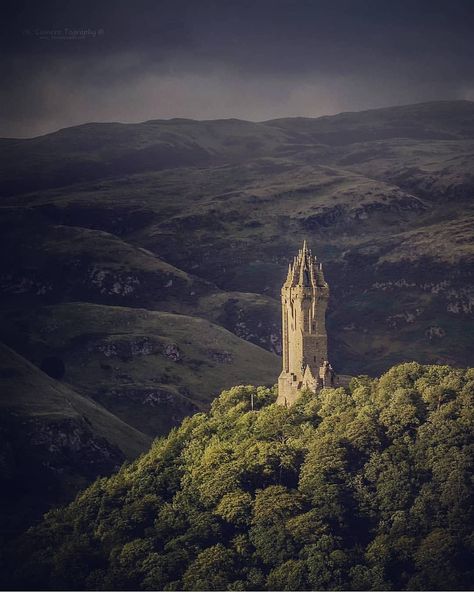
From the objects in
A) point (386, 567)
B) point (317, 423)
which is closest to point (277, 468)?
point (317, 423)

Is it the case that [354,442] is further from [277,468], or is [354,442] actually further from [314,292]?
[314,292]

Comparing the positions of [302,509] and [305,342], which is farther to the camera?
[305,342]

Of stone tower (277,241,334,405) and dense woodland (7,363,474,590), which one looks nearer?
dense woodland (7,363,474,590)

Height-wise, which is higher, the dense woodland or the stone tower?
the stone tower

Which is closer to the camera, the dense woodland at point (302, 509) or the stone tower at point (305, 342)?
the dense woodland at point (302, 509)

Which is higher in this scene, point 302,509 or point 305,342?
point 305,342

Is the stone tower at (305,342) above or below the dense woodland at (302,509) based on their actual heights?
above
